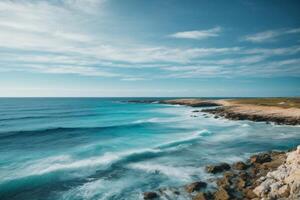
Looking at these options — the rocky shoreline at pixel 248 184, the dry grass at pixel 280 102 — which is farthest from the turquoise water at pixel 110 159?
the dry grass at pixel 280 102

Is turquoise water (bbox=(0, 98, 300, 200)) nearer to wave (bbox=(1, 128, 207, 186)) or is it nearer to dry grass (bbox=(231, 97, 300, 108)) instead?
wave (bbox=(1, 128, 207, 186))

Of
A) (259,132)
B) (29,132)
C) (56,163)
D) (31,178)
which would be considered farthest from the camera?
(29,132)

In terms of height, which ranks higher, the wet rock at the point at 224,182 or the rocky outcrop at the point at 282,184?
the rocky outcrop at the point at 282,184

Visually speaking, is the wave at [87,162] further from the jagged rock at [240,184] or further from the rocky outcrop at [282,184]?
the rocky outcrop at [282,184]

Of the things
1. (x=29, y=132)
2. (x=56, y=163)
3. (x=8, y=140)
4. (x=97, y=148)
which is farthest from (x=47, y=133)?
(x=56, y=163)

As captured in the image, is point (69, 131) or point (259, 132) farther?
point (69, 131)

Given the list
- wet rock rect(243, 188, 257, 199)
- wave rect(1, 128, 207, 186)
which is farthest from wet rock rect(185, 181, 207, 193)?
wave rect(1, 128, 207, 186)

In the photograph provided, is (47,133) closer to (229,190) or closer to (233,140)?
(233,140)
